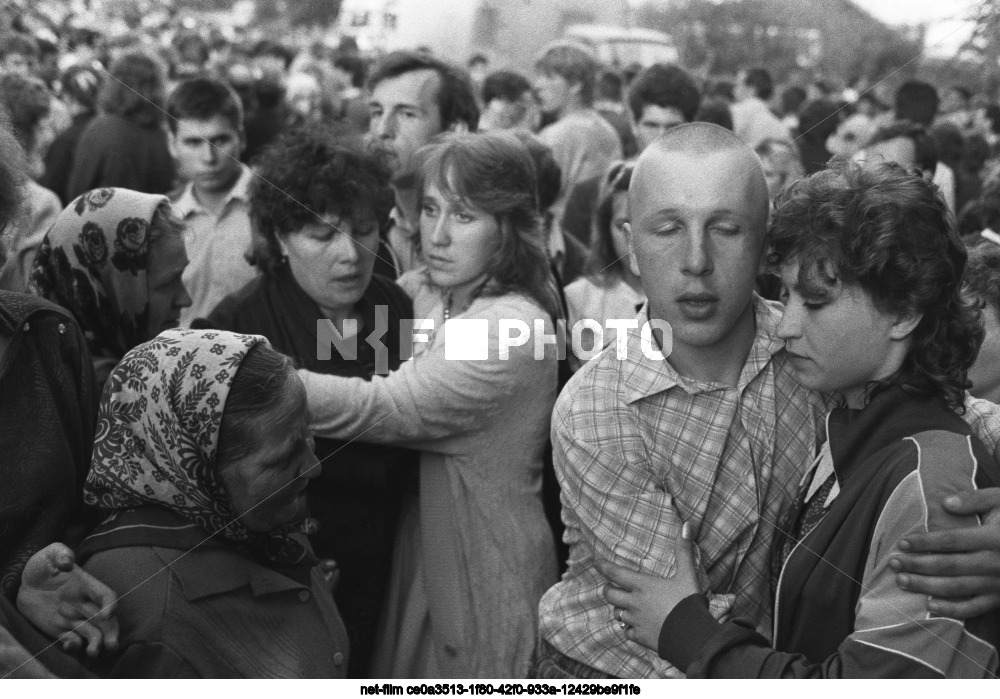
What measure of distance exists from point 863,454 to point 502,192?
3.35ft

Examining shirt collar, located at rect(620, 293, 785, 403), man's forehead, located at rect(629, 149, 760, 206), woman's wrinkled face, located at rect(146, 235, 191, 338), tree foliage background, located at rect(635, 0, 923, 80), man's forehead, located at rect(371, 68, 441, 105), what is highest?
tree foliage background, located at rect(635, 0, 923, 80)

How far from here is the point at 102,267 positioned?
7.07 feet

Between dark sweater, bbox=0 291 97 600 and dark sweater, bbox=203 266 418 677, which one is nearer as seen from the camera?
dark sweater, bbox=0 291 97 600

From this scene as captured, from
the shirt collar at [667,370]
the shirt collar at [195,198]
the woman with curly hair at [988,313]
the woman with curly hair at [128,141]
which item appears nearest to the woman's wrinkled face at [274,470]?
the shirt collar at [667,370]

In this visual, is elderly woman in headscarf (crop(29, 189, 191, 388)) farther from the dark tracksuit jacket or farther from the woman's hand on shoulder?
the dark tracksuit jacket

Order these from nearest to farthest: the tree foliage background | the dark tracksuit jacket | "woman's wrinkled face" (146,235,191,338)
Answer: the dark tracksuit jacket
"woman's wrinkled face" (146,235,191,338)
the tree foliage background

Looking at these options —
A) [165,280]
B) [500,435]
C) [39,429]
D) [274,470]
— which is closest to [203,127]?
[165,280]

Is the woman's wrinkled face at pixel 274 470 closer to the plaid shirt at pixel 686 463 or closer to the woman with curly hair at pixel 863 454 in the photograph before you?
the plaid shirt at pixel 686 463

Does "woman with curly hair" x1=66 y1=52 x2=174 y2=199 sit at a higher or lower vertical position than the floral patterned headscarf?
lower

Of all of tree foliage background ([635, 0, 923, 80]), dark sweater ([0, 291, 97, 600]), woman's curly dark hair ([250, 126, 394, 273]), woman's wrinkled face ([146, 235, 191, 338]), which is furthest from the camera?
tree foliage background ([635, 0, 923, 80])

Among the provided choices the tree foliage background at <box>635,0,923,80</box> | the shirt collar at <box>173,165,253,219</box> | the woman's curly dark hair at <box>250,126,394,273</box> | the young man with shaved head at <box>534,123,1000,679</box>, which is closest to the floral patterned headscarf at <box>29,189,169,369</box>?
the woman's curly dark hair at <box>250,126,394,273</box>

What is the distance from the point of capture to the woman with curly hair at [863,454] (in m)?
1.39

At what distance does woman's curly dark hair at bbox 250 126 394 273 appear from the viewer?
2346mm

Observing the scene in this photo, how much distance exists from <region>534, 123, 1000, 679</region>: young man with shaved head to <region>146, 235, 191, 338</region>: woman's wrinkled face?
3.03ft
